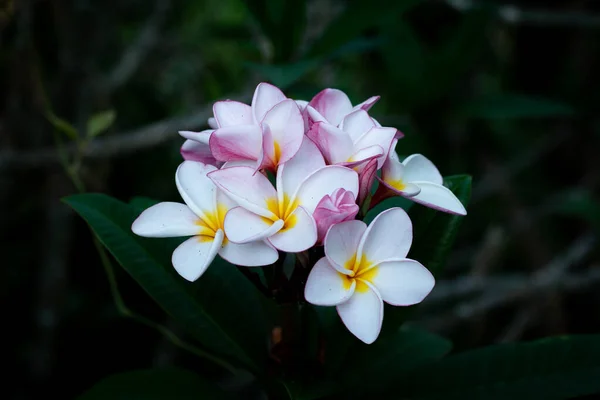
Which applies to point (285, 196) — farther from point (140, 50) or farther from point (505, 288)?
point (140, 50)

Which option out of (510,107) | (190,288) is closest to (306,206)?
(190,288)

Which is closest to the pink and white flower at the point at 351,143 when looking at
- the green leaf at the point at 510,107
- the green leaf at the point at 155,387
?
the green leaf at the point at 155,387

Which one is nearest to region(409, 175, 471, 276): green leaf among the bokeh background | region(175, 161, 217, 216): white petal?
region(175, 161, 217, 216): white petal

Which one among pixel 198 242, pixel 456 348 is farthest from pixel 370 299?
pixel 456 348

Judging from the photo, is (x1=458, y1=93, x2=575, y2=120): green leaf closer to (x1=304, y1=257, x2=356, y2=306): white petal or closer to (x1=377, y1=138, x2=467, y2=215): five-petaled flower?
→ (x1=377, y1=138, x2=467, y2=215): five-petaled flower

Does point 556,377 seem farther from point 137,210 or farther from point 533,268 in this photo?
point 533,268

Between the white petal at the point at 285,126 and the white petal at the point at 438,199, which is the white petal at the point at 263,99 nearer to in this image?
the white petal at the point at 285,126
